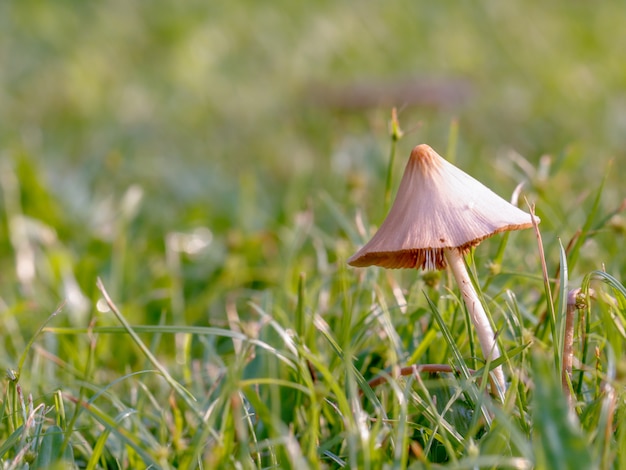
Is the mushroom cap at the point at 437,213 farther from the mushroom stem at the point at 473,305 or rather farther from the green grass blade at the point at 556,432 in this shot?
the green grass blade at the point at 556,432

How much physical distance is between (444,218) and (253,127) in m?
3.50

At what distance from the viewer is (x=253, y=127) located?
15.0 ft

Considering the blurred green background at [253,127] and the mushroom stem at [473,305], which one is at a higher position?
the blurred green background at [253,127]

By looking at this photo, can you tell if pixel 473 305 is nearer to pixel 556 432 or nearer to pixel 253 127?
pixel 556 432

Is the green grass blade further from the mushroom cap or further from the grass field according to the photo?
the mushroom cap

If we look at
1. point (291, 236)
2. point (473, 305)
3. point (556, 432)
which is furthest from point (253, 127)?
point (556, 432)

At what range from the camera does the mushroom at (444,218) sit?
3.77 feet

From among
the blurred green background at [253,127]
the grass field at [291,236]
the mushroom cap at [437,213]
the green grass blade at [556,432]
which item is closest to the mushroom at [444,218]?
the mushroom cap at [437,213]

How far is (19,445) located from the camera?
1.30 metres

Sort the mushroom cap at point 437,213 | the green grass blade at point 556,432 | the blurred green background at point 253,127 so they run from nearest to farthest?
the green grass blade at point 556,432 → the mushroom cap at point 437,213 → the blurred green background at point 253,127

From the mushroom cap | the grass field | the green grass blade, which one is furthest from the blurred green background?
the green grass blade

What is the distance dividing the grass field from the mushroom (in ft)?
0.34

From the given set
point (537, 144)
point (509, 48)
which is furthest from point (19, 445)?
point (509, 48)

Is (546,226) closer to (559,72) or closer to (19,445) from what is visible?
(19,445)
